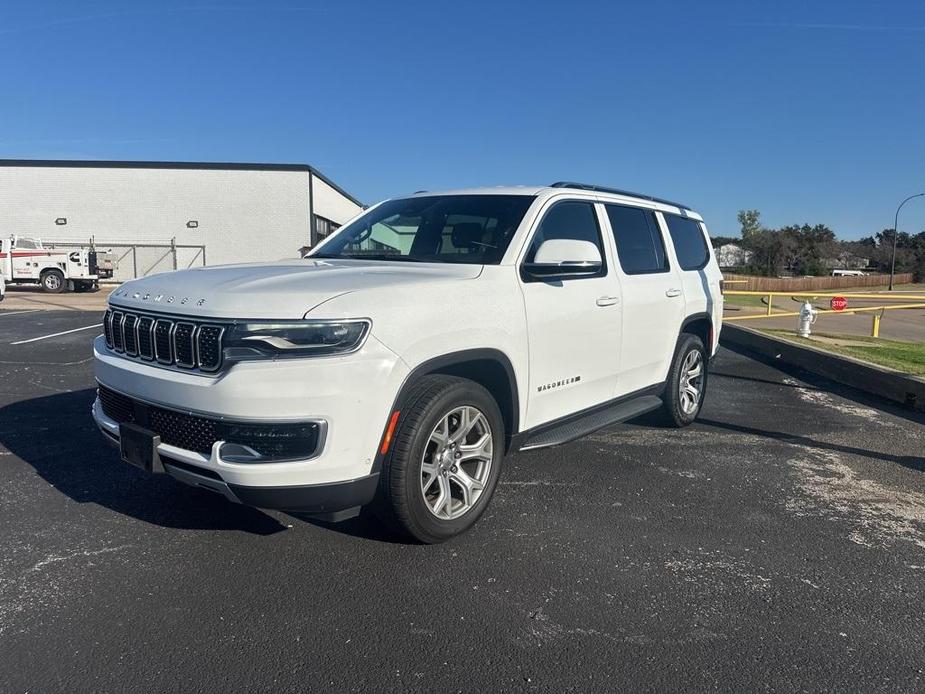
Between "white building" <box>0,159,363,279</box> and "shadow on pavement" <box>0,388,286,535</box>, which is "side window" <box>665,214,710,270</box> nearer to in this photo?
"shadow on pavement" <box>0,388,286,535</box>

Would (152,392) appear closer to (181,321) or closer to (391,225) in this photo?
(181,321)

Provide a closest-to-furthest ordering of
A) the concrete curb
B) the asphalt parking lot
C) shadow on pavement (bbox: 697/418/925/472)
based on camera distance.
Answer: the asphalt parking lot < shadow on pavement (bbox: 697/418/925/472) < the concrete curb

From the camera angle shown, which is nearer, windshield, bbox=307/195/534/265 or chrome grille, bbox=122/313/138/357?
chrome grille, bbox=122/313/138/357

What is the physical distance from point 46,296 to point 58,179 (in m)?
11.7

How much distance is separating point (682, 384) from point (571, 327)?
2.17 meters

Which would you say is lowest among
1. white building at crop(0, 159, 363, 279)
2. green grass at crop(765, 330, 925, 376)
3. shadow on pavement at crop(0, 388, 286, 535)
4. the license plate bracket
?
shadow on pavement at crop(0, 388, 286, 535)

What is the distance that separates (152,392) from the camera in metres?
3.14

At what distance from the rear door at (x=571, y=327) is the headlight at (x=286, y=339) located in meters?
1.28

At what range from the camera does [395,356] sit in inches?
119

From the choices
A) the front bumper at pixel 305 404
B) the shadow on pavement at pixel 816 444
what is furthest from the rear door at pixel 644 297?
the front bumper at pixel 305 404

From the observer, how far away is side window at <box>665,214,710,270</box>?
229 inches

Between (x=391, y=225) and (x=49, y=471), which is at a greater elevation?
(x=391, y=225)

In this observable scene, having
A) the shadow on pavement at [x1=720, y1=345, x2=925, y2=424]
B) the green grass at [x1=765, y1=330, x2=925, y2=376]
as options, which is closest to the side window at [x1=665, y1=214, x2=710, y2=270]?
the shadow on pavement at [x1=720, y1=345, x2=925, y2=424]

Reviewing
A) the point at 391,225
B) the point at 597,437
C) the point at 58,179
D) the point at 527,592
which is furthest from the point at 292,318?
the point at 58,179
